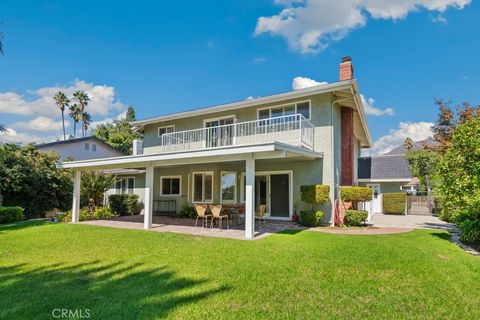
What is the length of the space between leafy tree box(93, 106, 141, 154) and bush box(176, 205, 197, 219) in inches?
1169

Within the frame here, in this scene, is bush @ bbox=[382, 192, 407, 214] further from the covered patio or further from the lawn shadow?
the lawn shadow

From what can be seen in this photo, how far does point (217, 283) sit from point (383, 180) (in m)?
20.0

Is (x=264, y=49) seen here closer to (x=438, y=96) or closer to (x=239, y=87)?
(x=239, y=87)

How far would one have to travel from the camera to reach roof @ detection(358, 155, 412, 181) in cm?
2181

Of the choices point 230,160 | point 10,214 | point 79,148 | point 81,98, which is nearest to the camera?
point 230,160

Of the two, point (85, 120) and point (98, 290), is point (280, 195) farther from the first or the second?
point (85, 120)

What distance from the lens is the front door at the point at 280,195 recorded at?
1485 cm

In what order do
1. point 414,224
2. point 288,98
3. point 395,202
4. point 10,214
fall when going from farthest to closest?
point 395,202, point 10,214, point 414,224, point 288,98

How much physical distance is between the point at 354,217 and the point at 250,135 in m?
6.43

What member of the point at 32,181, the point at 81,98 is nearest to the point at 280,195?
the point at 32,181

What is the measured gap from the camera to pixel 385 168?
22781 mm

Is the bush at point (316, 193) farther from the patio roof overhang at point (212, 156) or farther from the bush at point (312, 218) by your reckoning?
the patio roof overhang at point (212, 156)

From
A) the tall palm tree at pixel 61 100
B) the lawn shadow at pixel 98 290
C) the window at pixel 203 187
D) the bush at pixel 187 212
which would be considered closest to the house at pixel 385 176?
the window at pixel 203 187

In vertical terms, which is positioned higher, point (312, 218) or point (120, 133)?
point (120, 133)
